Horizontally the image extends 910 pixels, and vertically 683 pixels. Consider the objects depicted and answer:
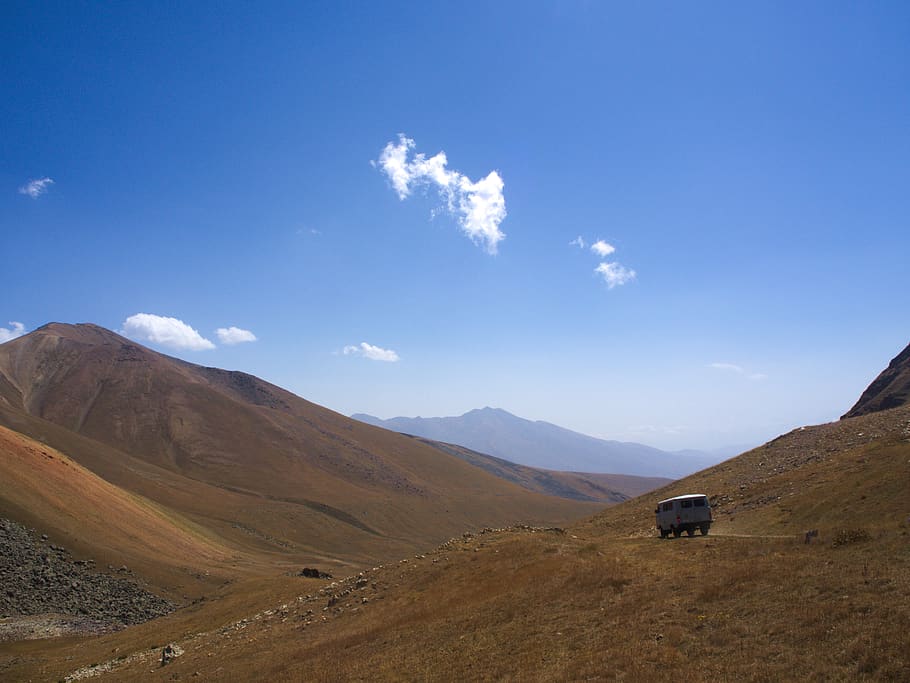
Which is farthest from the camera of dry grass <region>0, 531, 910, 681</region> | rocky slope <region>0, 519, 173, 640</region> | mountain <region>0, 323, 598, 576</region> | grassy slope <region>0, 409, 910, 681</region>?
mountain <region>0, 323, 598, 576</region>

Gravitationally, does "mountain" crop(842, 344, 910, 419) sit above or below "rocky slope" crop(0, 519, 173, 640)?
above

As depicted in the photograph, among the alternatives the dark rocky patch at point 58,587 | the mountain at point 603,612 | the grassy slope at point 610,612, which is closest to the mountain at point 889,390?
the mountain at point 603,612

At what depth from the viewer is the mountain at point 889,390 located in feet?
200

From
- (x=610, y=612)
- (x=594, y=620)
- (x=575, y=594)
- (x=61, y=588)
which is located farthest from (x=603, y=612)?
(x=61, y=588)

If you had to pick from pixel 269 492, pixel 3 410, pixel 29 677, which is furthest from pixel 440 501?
pixel 29 677

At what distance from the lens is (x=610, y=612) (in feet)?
46.3

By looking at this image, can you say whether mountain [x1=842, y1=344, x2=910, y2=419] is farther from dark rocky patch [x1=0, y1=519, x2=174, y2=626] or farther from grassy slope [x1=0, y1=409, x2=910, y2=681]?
dark rocky patch [x1=0, y1=519, x2=174, y2=626]

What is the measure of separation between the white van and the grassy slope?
1221 millimetres

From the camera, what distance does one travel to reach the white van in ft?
87.2

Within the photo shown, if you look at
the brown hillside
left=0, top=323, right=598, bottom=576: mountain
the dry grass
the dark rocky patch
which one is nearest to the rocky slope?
the dark rocky patch

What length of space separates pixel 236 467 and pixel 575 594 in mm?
129707

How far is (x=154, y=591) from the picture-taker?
144 ft

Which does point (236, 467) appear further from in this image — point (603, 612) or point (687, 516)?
point (603, 612)

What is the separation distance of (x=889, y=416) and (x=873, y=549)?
3433cm
